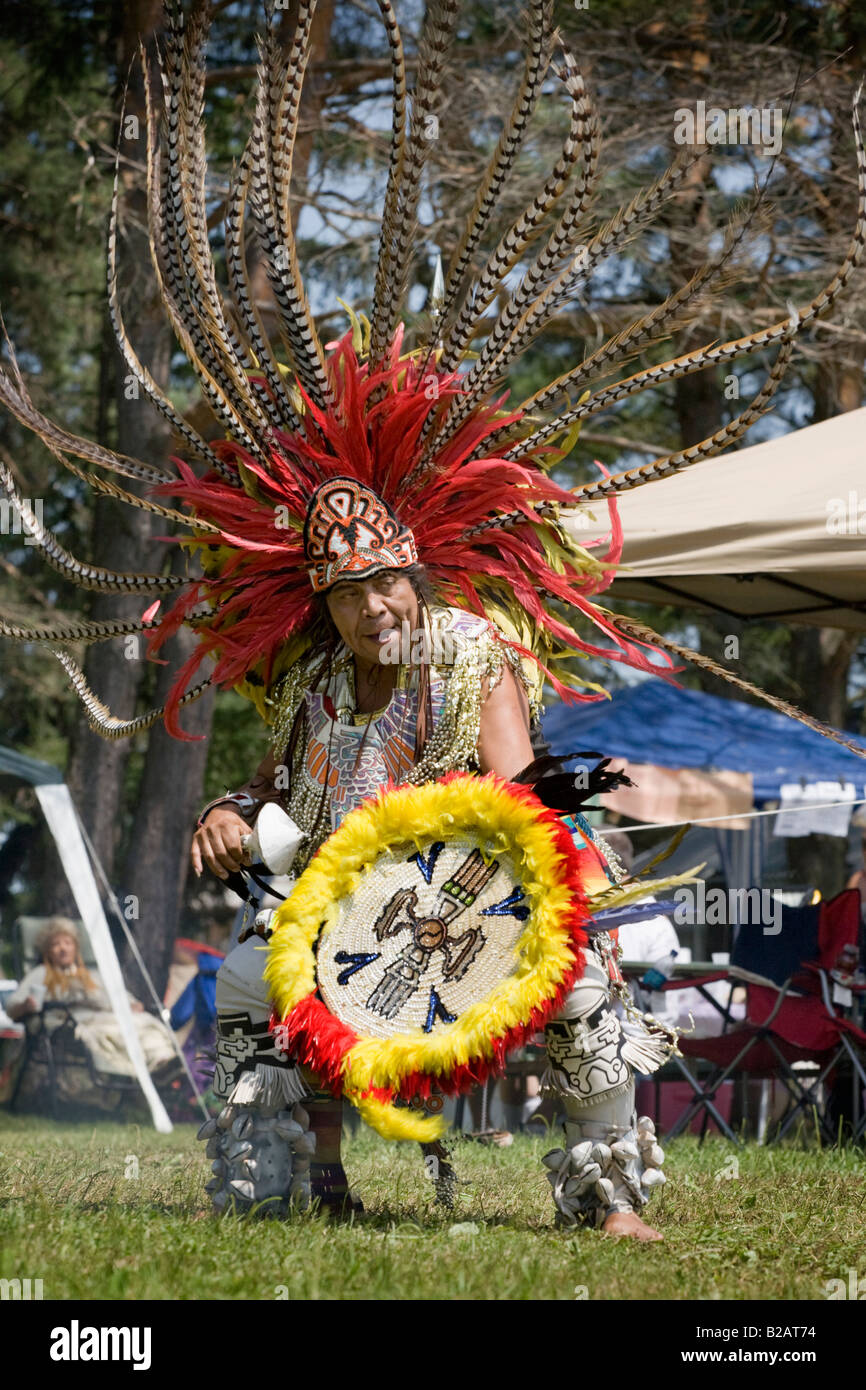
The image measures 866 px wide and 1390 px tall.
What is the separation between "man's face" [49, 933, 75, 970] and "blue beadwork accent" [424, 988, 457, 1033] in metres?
5.69

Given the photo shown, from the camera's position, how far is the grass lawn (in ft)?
9.07

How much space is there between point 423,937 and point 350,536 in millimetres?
981

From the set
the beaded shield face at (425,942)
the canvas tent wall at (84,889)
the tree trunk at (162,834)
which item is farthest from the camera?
the tree trunk at (162,834)

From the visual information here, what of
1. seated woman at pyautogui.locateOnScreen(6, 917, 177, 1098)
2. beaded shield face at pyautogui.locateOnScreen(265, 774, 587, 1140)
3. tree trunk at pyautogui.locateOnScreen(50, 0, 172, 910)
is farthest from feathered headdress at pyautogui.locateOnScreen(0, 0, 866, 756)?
tree trunk at pyautogui.locateOnScreen(50, 0, 172, 910)

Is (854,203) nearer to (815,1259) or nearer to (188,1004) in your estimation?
(188,1004)

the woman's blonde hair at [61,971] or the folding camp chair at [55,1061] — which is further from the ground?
the woman's blonde hair at [61,971]

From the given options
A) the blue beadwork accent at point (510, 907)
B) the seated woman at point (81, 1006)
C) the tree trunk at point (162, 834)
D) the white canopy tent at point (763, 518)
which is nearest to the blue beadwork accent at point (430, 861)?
the blue beadwork accent at point (510, 907)

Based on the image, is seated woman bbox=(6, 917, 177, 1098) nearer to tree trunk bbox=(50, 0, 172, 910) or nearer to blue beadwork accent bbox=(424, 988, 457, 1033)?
tree trunk bbox=(50, 0, 172, 910)

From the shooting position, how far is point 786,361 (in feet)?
12.4

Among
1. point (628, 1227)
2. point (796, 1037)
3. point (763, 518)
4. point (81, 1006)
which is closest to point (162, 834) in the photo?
point (81, 1006)

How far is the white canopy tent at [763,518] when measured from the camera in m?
5.57

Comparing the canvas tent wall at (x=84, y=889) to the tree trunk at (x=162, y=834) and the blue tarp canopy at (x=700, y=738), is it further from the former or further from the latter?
the blue tarp canopy at (x=700, y=738)

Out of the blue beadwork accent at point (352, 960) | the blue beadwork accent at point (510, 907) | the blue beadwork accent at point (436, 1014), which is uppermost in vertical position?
the blue beadwork accent at point (510, 907)

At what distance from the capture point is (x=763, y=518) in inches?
221
